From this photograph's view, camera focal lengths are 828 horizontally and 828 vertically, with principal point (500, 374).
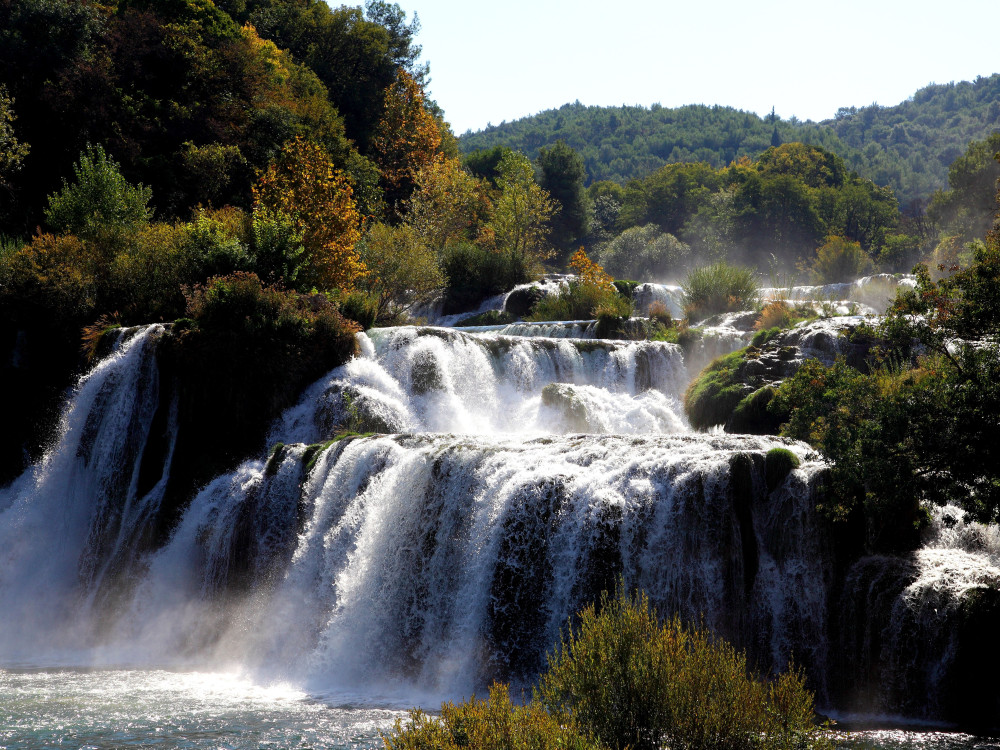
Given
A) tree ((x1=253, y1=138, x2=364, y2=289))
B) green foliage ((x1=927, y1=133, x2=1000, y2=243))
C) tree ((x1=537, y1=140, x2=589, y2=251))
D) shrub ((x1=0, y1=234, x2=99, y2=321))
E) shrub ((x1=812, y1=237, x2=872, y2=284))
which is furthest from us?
tree ((x1=537, y1=140, x2=589, y2=251))

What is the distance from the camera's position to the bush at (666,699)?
6.49 meters

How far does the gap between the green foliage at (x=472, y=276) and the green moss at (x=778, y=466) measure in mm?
24261

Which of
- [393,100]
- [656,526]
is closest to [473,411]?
[656,526]

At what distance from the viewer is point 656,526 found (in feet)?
41.5

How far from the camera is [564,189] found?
70.9 m

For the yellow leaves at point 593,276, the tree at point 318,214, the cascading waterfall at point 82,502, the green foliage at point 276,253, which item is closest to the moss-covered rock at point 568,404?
the green foliage at point 276,253

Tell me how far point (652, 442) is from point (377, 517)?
521 centimetres

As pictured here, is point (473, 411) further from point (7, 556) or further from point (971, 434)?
point (971, 434)

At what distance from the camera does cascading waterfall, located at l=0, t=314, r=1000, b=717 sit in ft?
38.4

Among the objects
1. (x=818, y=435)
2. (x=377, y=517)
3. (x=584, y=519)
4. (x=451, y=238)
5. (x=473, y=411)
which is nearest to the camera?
(x=584, y=519)

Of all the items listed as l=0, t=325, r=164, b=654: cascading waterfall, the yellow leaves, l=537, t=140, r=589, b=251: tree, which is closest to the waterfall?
l=0, t=325, r=164, b=654: cascading waterfall

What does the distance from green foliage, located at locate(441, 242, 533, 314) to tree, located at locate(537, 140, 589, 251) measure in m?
34.5

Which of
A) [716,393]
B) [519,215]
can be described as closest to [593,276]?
[519,215]

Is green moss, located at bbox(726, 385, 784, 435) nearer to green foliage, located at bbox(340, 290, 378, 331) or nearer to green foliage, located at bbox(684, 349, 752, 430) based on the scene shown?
green foliage, located at bbox(684, 349, 752, 430)
